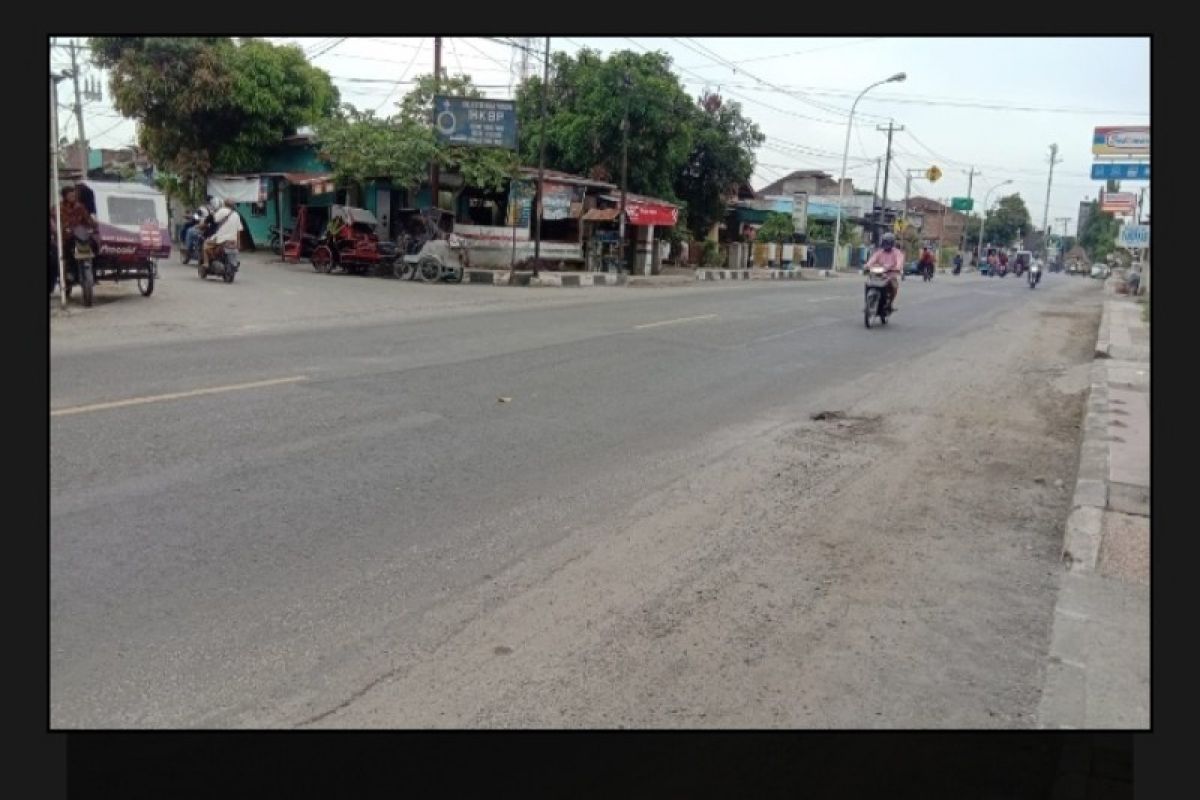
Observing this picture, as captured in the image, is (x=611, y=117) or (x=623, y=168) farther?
(x=611, y=117)

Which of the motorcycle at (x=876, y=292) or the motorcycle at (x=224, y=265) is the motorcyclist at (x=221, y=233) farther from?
the motorcycle at (x=876, y=292)

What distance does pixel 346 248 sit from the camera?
18.5m

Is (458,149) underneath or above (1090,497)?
above

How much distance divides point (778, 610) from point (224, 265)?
8.31 m

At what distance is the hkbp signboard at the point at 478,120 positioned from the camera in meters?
18.9

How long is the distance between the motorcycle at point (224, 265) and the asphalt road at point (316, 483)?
3.74 feet

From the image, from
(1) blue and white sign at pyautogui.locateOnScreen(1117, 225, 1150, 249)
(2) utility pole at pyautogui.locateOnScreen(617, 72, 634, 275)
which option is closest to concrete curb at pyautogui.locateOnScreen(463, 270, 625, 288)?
(2) utility pole at pyautogui.locateOnScreen(617, 72, 634, 275)

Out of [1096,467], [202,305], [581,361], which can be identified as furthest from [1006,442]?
[202,305]

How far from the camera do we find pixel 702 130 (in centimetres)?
2897

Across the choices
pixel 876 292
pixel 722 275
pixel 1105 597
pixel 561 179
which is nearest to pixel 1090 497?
pixel 1105 597

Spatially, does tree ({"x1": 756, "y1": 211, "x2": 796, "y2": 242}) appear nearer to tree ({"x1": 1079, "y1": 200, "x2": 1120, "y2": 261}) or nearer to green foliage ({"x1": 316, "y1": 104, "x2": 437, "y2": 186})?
tree ({"x1": 1079, "y1": 200, "x2": 1120, "y2": 261})

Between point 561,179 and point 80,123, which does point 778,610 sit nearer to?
point 80,123

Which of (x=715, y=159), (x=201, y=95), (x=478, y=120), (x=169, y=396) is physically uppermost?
(x=715, y=159)

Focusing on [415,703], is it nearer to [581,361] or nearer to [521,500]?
[521,500]
